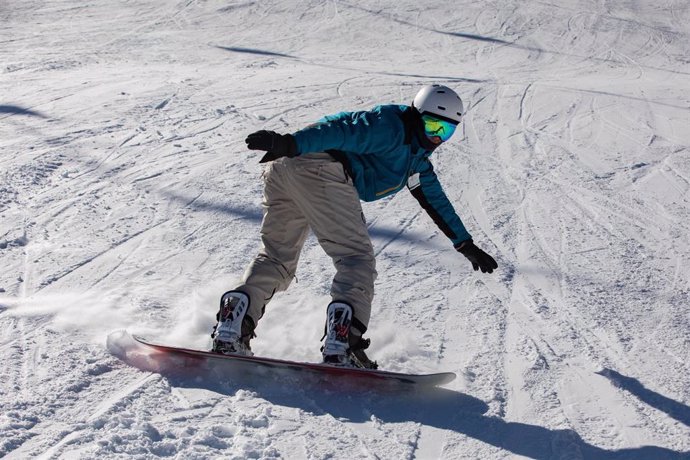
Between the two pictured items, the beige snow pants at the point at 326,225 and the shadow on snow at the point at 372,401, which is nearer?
the shadow on snow at the point at 372,401

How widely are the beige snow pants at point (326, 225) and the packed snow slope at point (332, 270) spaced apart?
1.44 feet

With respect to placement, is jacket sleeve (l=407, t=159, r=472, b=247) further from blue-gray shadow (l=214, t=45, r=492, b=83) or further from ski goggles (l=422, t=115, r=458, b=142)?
blue-gray shadow (l=214, t=45, r=492, b=83)

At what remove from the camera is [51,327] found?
14.1 ft

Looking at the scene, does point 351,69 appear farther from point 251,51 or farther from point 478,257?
point 478,257

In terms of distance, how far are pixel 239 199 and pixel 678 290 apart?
370cm

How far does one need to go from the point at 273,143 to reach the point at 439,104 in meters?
0.94

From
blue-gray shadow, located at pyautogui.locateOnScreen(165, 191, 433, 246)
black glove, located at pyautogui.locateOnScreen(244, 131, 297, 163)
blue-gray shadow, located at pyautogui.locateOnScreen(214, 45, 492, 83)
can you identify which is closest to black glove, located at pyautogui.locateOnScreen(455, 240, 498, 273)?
black glove, located at pyautogui.locateOnScreen(244, 131, 297, 163)

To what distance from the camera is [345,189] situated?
4016 mm

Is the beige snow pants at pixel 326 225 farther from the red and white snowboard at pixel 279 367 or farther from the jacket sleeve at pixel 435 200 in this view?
the jacket sleeve at pixel 435 200

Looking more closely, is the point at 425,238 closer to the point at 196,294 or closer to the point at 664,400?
the point at 196,294

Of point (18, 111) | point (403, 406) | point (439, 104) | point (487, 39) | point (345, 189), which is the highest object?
point (487, 39)

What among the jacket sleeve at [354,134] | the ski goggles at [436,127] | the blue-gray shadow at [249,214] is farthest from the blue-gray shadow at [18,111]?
the ski goggles at [436,127]

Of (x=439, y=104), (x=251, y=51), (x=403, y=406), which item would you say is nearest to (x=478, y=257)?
(x=439, y=104)

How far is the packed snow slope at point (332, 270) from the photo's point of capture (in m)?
3.49
